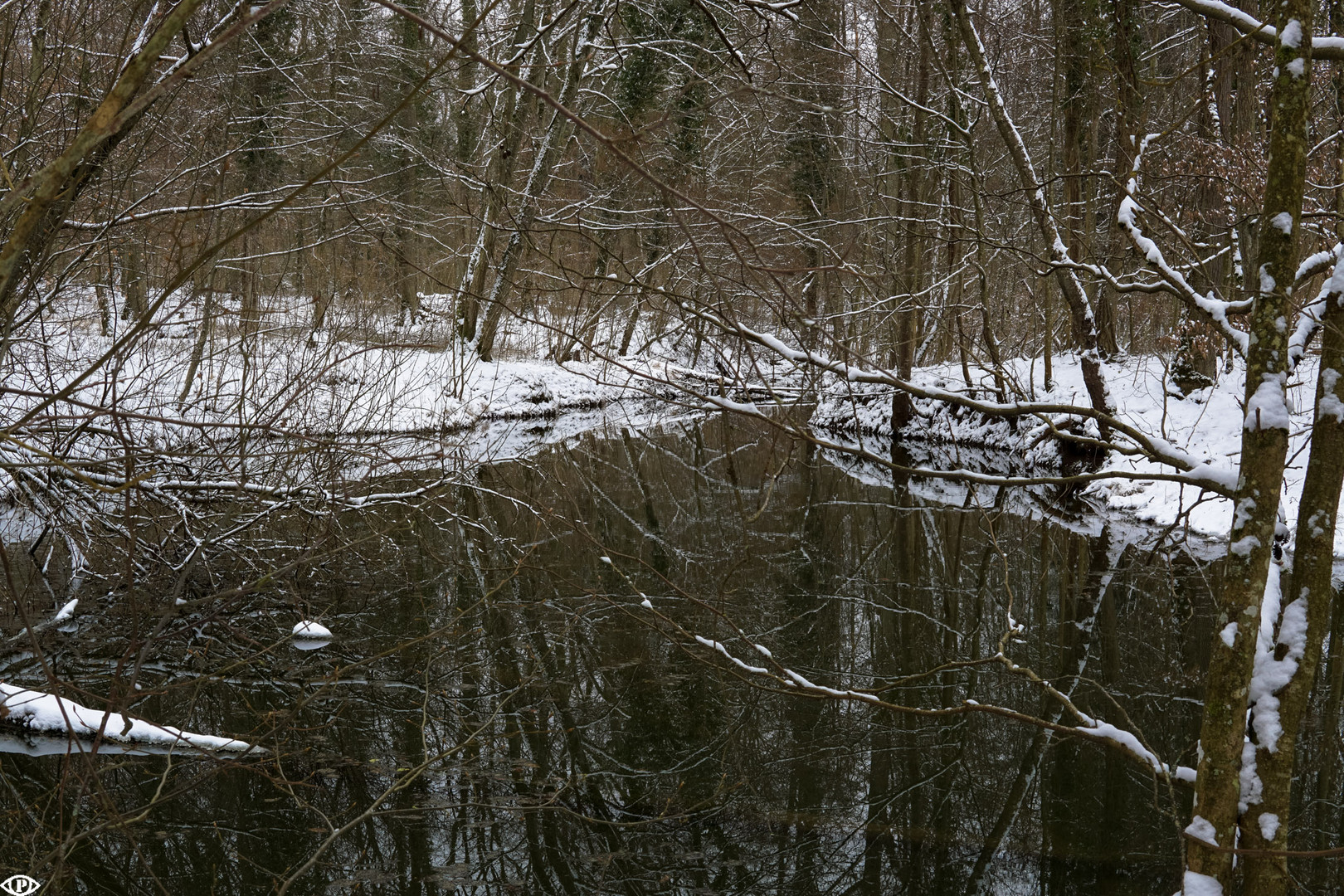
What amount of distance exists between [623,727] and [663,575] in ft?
3.37

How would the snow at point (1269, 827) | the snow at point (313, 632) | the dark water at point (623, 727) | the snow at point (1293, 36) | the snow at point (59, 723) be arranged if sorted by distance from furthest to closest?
the snow at point (313, 632), the snow at point (59, 723), the dark water at point (623, 727), the snow at point (1269, 827), the snow at point (1293, 36)

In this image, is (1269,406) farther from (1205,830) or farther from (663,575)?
(663,575)

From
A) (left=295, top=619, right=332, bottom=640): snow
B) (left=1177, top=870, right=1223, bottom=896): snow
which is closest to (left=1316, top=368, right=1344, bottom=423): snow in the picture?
(left=1177, top=870, right=1223, bottom=896): snow

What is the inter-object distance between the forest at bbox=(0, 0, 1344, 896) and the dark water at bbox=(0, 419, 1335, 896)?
0.03m

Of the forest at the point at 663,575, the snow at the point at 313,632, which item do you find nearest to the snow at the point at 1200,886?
the forest at the point at 663,575

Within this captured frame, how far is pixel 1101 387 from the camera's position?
10445mm

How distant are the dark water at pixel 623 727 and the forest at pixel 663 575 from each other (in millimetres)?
32

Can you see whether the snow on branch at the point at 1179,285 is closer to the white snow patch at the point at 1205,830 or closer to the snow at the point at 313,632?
the white snow patch at the point at 1205,830

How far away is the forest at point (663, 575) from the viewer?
2.15m

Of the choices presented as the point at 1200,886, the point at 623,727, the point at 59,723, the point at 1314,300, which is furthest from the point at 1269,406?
the point at 59,723

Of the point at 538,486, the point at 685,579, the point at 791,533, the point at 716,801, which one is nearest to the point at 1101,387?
the point at 791,533

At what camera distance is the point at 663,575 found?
477 cm

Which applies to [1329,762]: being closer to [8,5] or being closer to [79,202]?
[8,5]

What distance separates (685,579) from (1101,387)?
548 cm
